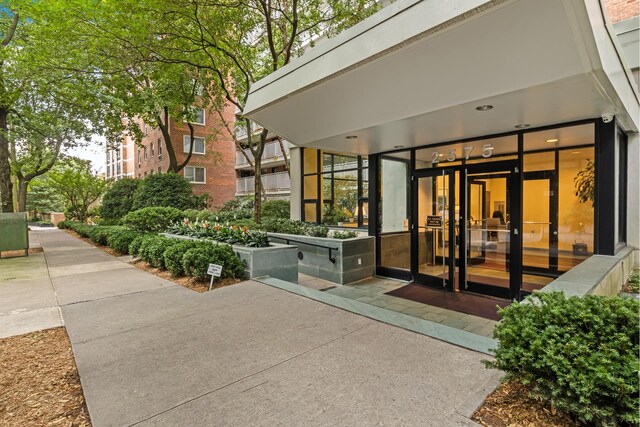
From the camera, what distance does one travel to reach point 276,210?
13.1 metres

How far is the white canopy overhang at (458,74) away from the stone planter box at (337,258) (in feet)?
8.62

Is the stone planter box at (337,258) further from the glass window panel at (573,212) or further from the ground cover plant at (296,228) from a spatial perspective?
the glass window panel at (573,212)

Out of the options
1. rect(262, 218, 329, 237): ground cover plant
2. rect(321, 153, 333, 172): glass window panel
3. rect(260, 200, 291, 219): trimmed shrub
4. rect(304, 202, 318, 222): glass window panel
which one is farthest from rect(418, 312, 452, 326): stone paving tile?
rect(260, 200, 291, 219): trimmed shrub

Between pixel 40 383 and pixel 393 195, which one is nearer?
pixel 40 383

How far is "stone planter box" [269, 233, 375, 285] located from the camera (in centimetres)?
745

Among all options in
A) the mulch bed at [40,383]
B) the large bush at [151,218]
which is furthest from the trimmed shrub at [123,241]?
the mulch bed at [40,383]

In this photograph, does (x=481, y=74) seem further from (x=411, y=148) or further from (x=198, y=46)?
(x=198, y=46)

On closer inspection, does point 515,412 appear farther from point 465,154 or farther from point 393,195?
point 393,195

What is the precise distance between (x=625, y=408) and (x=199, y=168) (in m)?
25.1

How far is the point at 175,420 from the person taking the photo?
6.79 ft

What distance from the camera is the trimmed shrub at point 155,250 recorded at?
707cm

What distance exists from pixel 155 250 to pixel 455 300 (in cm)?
640

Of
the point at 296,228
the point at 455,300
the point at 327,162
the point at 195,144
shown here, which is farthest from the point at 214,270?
the point at 195,144

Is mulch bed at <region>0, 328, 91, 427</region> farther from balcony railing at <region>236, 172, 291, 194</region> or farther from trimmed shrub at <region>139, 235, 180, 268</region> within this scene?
balcony railing at <region>236, 172, 291, 194</region>
